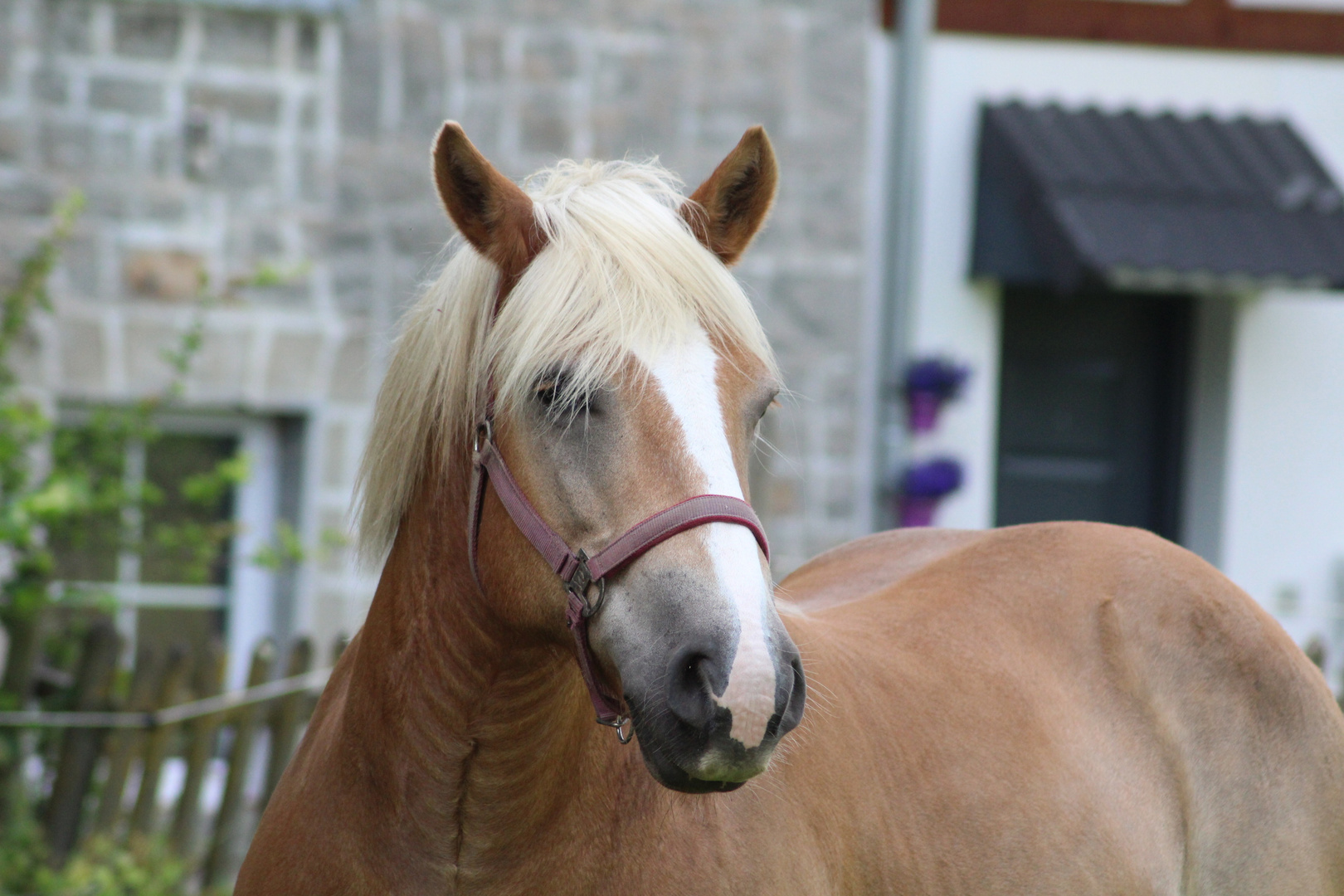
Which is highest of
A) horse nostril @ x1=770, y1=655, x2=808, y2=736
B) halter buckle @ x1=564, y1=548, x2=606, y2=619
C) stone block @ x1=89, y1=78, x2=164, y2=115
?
stone block @ x1=89, y1=78, x2=164, y2=115

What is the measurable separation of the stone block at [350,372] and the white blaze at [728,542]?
12.3 ft

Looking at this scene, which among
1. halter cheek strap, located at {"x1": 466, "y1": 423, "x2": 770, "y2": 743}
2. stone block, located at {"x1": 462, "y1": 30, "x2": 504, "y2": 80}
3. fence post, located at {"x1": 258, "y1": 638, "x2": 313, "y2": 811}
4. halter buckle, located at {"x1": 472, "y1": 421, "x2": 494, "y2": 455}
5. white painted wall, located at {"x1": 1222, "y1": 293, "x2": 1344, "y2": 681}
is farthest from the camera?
white painted wall, located at {"x1": 1222, "y1": 293, "x2": 1344, "y2": 681}

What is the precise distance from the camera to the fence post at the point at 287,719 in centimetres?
396

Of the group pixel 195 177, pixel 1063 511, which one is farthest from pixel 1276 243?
pixel 195 177

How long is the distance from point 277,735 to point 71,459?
1.09 metres

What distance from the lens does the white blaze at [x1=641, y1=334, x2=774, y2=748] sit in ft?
4.86

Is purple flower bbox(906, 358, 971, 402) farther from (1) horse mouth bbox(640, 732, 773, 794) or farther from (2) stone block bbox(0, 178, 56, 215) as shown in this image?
(1) horse mouth bbox(640, 732, 773, 794)

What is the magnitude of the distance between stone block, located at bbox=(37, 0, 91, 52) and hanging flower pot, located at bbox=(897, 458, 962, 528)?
153 inches

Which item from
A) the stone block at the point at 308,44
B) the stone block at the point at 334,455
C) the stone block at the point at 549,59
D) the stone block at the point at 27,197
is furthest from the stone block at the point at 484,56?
the stone block at the point at 27,197

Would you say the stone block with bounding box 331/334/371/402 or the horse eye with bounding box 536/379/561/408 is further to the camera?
the stone block with bounding box 331/334/371/402

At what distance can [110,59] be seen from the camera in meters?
5.00

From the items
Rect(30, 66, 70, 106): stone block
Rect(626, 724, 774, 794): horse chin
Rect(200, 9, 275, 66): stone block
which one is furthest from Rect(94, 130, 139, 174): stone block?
Rect(626, 724, 774, 794): horse chin

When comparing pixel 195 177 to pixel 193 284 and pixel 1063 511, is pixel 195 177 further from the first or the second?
pixel 1063 511

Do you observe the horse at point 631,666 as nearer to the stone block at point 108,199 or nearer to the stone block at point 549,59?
the stone block at point 108,199
